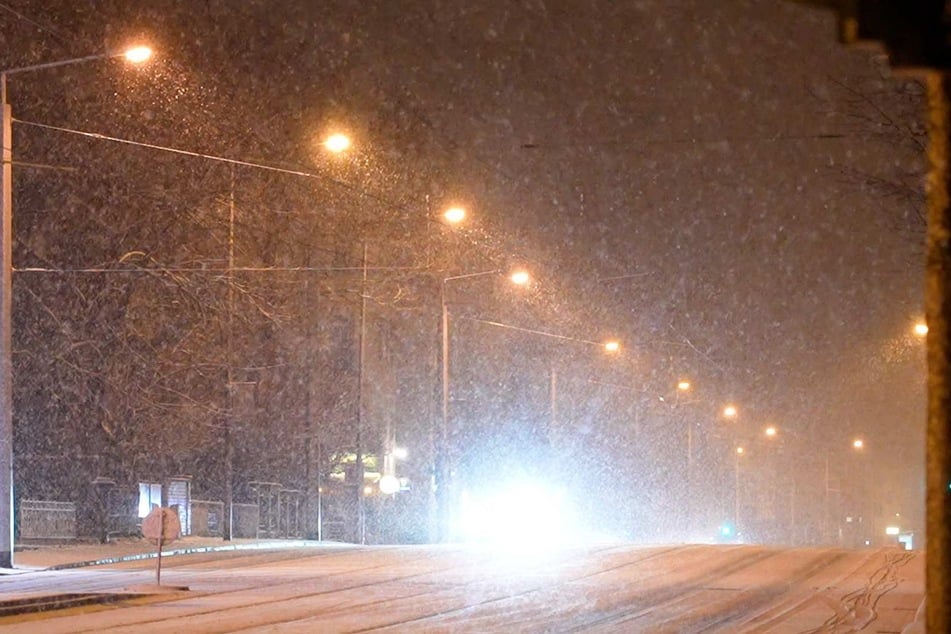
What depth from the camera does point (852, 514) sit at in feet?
369

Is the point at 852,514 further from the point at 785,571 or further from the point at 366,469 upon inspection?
the point at 785,571

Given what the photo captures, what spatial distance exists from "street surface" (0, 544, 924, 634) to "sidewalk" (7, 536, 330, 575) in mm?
761

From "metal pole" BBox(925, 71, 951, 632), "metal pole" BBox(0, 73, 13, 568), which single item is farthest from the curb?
"metal pole" BBox(925, 71, 951, 632)

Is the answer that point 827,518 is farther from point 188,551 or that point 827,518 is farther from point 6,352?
point 6,352

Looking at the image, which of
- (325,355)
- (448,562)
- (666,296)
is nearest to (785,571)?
(448,562)

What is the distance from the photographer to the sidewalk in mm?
26484

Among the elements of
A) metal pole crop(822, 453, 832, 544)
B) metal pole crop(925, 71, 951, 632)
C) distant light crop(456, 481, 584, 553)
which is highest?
metal pole crop(925, 71, 951, 632)

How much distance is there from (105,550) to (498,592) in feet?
48.9

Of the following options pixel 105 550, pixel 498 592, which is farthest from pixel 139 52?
pixel 105 550

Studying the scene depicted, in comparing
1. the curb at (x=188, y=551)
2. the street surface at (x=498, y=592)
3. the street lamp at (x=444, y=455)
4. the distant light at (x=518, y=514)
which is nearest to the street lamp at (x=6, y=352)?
the street surface at (x=498, y=592)

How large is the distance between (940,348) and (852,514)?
368 ft

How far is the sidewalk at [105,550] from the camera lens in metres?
26.5

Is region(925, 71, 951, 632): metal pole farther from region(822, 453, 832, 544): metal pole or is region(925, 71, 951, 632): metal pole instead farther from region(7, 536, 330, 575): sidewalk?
region(822, 453, 832, 544): metal pole

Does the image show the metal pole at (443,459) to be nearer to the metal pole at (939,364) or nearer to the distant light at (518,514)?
the distant light at (518,514)
